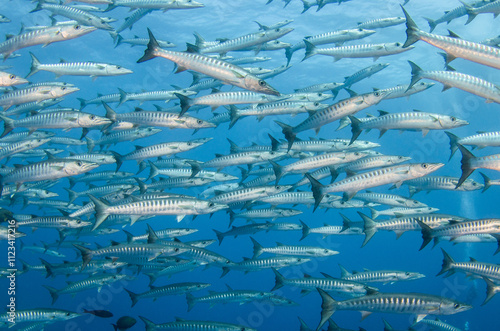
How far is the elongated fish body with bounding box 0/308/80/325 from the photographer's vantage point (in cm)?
726

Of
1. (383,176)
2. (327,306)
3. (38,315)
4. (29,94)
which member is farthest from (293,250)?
(29,94)

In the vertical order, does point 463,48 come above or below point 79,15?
above

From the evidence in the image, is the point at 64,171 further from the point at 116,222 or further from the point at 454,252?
the point at 454,252

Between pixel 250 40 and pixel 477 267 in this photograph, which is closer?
pixel 477 267

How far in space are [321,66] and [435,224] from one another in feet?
96.5

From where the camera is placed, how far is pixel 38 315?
290 inches

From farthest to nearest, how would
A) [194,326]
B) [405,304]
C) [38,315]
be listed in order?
[38,315] → [194,326] → [405,304]

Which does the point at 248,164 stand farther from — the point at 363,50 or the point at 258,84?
the point at 363,50

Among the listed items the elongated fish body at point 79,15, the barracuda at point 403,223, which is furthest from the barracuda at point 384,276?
the elongated fish body at point 79,15

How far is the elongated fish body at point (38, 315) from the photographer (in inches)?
286

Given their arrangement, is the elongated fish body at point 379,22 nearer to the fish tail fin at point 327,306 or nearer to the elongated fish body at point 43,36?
the elongated fish body at point 43,36

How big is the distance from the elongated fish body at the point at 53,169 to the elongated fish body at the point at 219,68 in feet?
7.06

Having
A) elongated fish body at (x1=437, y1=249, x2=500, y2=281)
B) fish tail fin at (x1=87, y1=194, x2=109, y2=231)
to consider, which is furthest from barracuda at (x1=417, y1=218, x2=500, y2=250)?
fish tail fin at (x1=87, y1=194, x2=109, y2=231)

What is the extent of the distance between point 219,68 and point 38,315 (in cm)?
681
